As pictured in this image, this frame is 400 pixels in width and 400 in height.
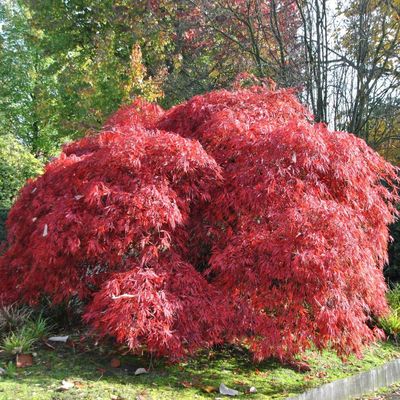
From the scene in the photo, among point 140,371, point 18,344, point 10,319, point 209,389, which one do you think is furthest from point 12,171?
point 209,389

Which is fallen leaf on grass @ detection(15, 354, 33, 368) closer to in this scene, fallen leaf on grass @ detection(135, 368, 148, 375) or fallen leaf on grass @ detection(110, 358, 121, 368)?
fallen leaf on grass @ detection(110, 358, 121, 368)

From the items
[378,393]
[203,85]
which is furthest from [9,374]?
[203,85]

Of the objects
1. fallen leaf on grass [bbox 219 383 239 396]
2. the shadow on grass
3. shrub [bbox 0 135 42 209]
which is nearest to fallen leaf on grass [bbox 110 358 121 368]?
the shadow on grass

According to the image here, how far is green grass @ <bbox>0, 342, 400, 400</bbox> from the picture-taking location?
12.1 feet

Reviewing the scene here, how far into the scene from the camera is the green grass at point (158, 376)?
3.69m

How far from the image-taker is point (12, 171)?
1142 centimetres

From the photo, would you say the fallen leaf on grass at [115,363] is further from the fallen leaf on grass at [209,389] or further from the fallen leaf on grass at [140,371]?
the fallen leaf on grass at [209,389]

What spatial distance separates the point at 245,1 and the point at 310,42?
5.98 feet

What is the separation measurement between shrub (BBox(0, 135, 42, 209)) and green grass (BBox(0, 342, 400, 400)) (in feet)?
24.8

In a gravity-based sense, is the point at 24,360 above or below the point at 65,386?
above

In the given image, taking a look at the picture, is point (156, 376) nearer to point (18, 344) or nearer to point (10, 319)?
point (18, 344)

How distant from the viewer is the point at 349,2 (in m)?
9.56

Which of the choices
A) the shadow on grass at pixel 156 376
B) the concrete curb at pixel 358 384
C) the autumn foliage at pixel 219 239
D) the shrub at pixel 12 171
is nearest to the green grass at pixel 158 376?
the shadow on grass at pixel 156 376

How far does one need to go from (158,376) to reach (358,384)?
1907 mm
